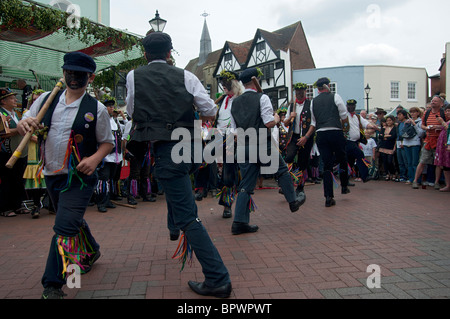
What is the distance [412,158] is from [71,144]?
9.16 meters

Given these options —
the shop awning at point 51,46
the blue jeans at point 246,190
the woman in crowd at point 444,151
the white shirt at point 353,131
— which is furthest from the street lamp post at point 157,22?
the woman in crowd at point 444,151

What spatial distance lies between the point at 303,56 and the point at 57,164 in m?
36.6

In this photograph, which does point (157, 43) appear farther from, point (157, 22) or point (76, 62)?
point (157, 22)

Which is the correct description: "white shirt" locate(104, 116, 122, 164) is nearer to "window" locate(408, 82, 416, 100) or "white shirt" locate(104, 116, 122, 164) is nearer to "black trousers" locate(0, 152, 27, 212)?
→ "black trousers" locate(0, 152, 27, 212)

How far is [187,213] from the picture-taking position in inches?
105

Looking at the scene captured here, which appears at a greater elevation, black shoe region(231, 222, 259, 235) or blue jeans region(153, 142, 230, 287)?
blue jeans region(153, 142, 230, 287)

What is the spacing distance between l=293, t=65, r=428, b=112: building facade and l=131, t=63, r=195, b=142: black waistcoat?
29698 mm

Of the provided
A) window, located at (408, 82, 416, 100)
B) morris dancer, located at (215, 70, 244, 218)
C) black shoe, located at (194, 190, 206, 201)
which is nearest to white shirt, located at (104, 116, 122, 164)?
black shoe, located at (194, 190, 206, 201)

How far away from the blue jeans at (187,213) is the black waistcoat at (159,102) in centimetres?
14

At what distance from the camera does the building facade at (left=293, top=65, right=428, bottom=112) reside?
31.7 m

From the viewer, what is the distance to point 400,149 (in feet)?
33.0

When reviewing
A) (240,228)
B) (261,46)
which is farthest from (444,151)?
(261,46)
